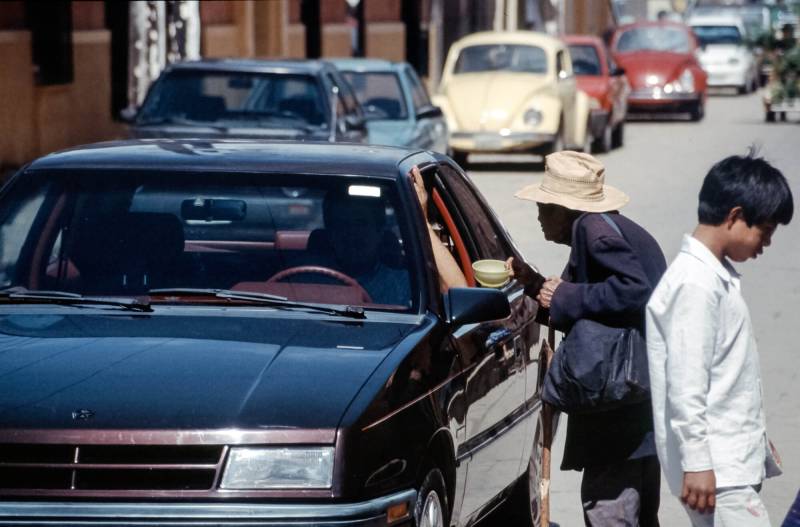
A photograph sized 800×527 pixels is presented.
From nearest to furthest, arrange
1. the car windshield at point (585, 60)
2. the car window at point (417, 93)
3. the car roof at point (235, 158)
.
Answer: the car roof at point (235, 158) < the car window at point (417, 93) < the car windshield at point (585, 60)

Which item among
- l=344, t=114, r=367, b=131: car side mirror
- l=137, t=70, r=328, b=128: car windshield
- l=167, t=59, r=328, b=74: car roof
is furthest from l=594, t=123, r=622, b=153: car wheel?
l=137, t=70, r=328, b=128: car windshield

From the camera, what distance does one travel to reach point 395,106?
19.6 m

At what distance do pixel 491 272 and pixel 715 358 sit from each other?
3.98ft

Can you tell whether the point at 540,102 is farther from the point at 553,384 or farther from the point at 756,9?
the point at 756,9

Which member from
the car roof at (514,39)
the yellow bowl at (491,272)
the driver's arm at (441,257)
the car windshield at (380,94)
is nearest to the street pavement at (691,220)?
the yellow bowl at (491,272)

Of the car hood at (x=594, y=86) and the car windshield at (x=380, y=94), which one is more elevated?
the car windshield at (x=380, y=94)

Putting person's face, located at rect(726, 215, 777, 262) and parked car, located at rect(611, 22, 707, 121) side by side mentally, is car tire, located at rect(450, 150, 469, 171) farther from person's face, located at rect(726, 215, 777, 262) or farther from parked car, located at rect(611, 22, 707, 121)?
person's face, located at rect(726, 215, 777, 262)

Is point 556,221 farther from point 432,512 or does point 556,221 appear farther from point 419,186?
point 432,512

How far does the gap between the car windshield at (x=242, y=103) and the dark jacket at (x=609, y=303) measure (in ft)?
32.0

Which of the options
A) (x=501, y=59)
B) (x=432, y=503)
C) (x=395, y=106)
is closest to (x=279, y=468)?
(x=432, y=503)

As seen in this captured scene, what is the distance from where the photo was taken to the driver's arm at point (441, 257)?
5988mm

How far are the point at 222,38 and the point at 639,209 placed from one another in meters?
12.7

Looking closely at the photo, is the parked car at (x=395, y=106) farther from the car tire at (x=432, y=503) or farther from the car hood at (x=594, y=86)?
the car tire at (x=432, y=503)

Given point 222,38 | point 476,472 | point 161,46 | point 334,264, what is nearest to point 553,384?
point 476,472
